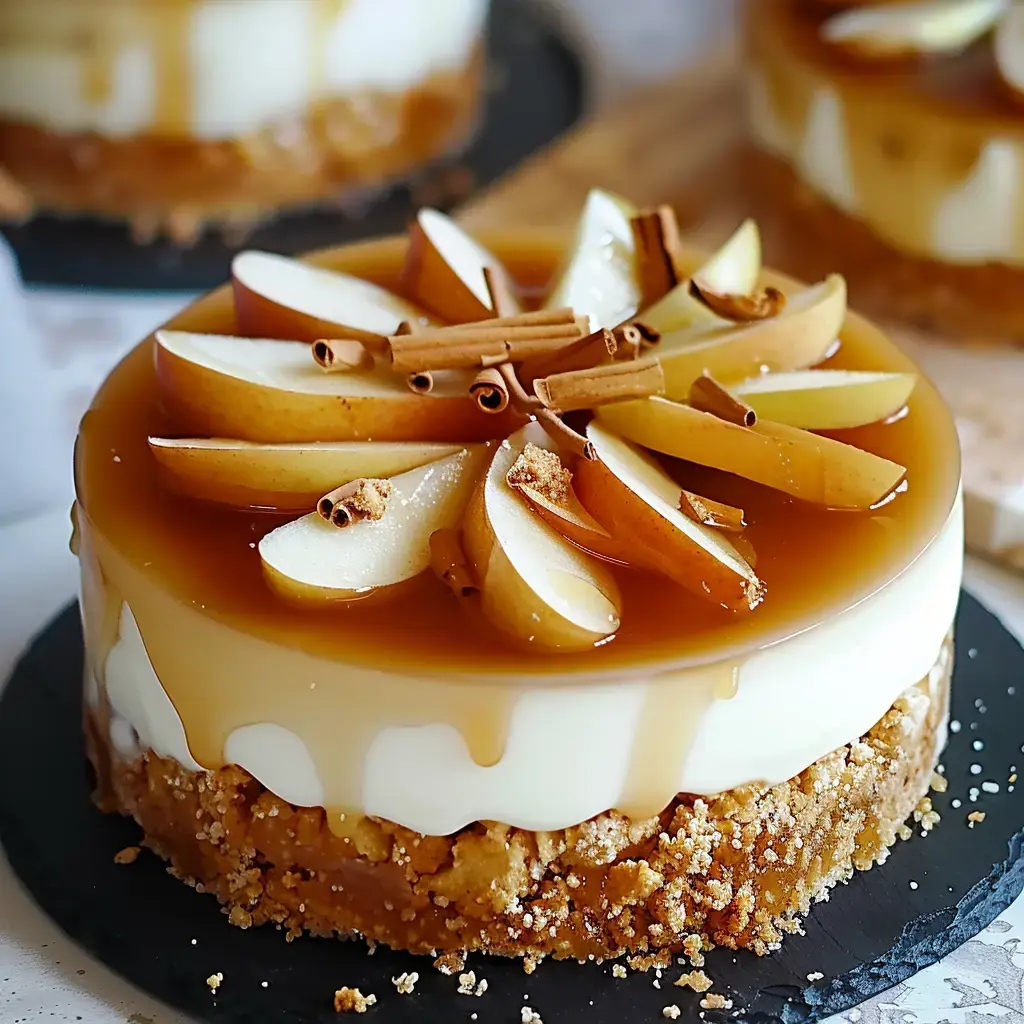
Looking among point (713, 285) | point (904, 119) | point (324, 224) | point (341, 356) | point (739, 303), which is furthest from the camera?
point (324, 224)

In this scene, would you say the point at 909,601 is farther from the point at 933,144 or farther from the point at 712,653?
the point at 933,144

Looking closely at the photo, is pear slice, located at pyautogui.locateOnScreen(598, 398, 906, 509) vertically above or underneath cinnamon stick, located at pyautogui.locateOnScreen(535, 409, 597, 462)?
underneath

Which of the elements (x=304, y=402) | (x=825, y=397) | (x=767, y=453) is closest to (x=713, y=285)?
(x=825, y=397)

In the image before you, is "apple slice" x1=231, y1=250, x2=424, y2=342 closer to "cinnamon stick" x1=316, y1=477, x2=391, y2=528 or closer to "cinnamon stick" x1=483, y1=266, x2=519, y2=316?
"cinnamon stick" x1=483, y1=266, x2=519, y2=316

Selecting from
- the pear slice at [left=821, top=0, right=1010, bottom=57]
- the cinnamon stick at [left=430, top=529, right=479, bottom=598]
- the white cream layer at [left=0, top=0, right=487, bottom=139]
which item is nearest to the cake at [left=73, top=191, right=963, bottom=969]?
the cinnamon stick at [left=430, top=529, right=479, bottom=598]

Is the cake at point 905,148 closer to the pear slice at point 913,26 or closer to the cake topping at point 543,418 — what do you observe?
the pear slice at point 913,26

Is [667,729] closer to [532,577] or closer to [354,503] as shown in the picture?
[532,577]

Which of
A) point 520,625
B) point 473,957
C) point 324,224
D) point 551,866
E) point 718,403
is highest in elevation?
point 718,403

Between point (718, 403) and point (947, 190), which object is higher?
point (718, 403)

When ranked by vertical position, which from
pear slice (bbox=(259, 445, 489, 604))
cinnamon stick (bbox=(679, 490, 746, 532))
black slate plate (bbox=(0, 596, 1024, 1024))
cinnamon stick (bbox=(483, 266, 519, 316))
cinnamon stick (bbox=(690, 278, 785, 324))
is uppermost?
cinnamon stick (bbox=(690, 278, 785, 324))
